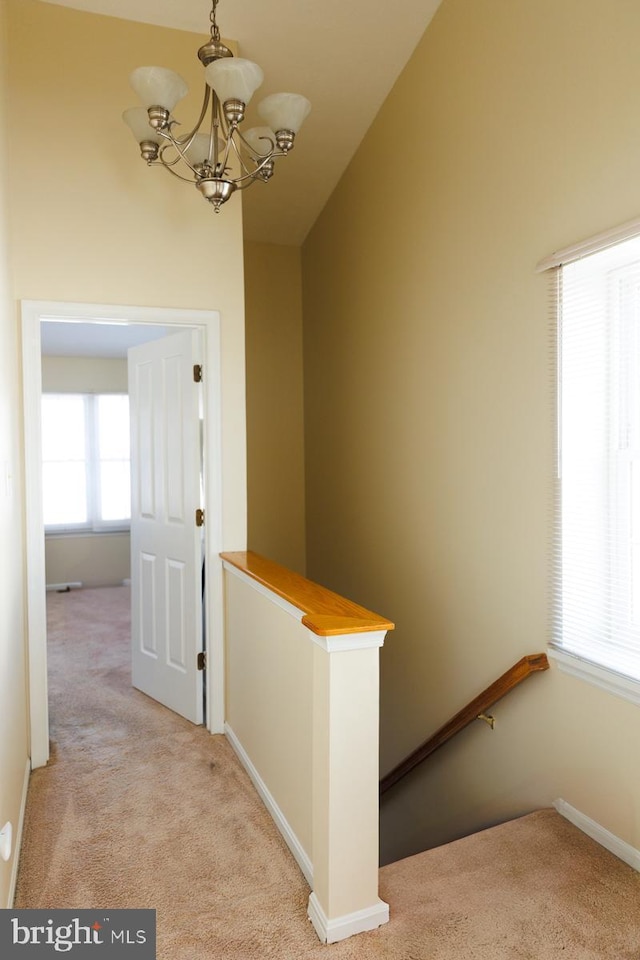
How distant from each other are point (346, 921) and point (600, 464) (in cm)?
162

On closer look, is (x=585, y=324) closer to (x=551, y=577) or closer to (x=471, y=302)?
(x=471, y=302)

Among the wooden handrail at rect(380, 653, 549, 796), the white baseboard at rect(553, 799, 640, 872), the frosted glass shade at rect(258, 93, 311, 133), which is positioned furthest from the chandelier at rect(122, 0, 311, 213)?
the white baseboard at rect(553, 799, 640, 872)

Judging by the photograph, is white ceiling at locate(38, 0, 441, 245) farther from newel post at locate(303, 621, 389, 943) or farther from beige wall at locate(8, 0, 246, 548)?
newel post at locate(303, 621, 389, 943)

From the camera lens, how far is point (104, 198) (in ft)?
10.0

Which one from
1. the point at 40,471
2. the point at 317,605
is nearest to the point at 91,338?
the point at 40,471

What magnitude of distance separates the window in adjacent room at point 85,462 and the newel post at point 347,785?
553cm

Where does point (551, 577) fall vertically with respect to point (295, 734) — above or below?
above

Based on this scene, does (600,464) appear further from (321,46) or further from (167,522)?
(321,46)

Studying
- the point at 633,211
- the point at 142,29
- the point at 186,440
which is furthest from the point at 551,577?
the point at 142,29

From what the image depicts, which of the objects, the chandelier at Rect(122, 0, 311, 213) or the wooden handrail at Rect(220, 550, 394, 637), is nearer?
the wooden handrail at Rect(220, 550, 394, 637)

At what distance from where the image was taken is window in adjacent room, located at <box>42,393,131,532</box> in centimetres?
704

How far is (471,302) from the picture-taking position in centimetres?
294

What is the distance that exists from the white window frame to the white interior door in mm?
1677

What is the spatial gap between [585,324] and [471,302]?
2.37 feet
